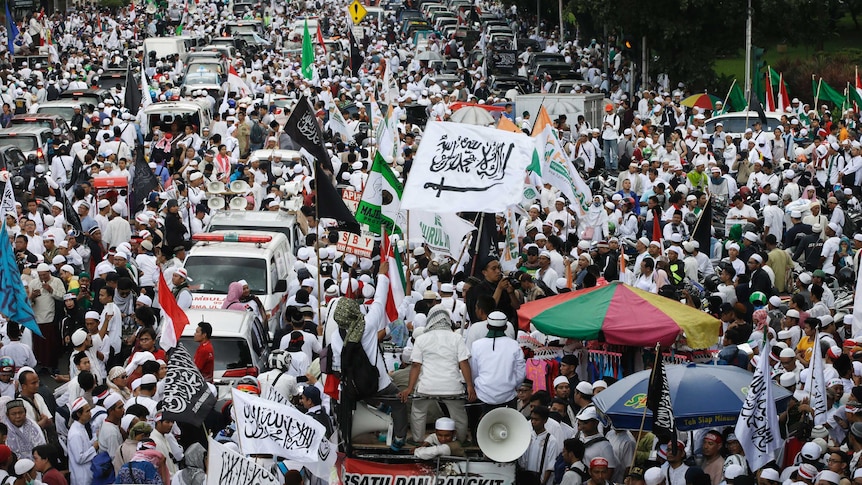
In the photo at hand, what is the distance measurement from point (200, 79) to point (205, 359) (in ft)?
78.9

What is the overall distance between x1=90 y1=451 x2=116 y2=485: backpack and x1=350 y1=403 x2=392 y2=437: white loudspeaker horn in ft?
5.64

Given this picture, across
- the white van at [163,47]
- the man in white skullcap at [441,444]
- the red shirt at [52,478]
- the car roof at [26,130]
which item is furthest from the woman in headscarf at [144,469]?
the white van at [163,47]

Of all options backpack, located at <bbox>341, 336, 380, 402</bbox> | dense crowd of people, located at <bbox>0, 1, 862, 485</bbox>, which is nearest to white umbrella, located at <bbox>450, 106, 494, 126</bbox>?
dense crowd of people, located at <bbox>0, 1, 862, 485</bbox>

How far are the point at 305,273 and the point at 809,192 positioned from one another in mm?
7166

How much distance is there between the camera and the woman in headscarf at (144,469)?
403 inches

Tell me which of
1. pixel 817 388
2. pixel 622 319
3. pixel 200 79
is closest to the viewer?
pixel 817 388

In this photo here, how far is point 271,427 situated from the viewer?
399 inches

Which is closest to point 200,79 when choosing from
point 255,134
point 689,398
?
point 255,134

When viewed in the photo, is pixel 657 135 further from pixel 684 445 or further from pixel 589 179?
pixel 684 445

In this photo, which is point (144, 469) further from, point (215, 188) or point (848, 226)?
point (848, 226)

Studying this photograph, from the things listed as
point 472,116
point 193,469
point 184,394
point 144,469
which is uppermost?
point 184,394

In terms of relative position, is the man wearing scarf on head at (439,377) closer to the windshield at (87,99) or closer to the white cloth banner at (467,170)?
the white cloth banner at (467,170)

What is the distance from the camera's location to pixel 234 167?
2469 cm

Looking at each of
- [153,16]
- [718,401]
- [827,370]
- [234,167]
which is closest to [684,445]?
[718,401]
